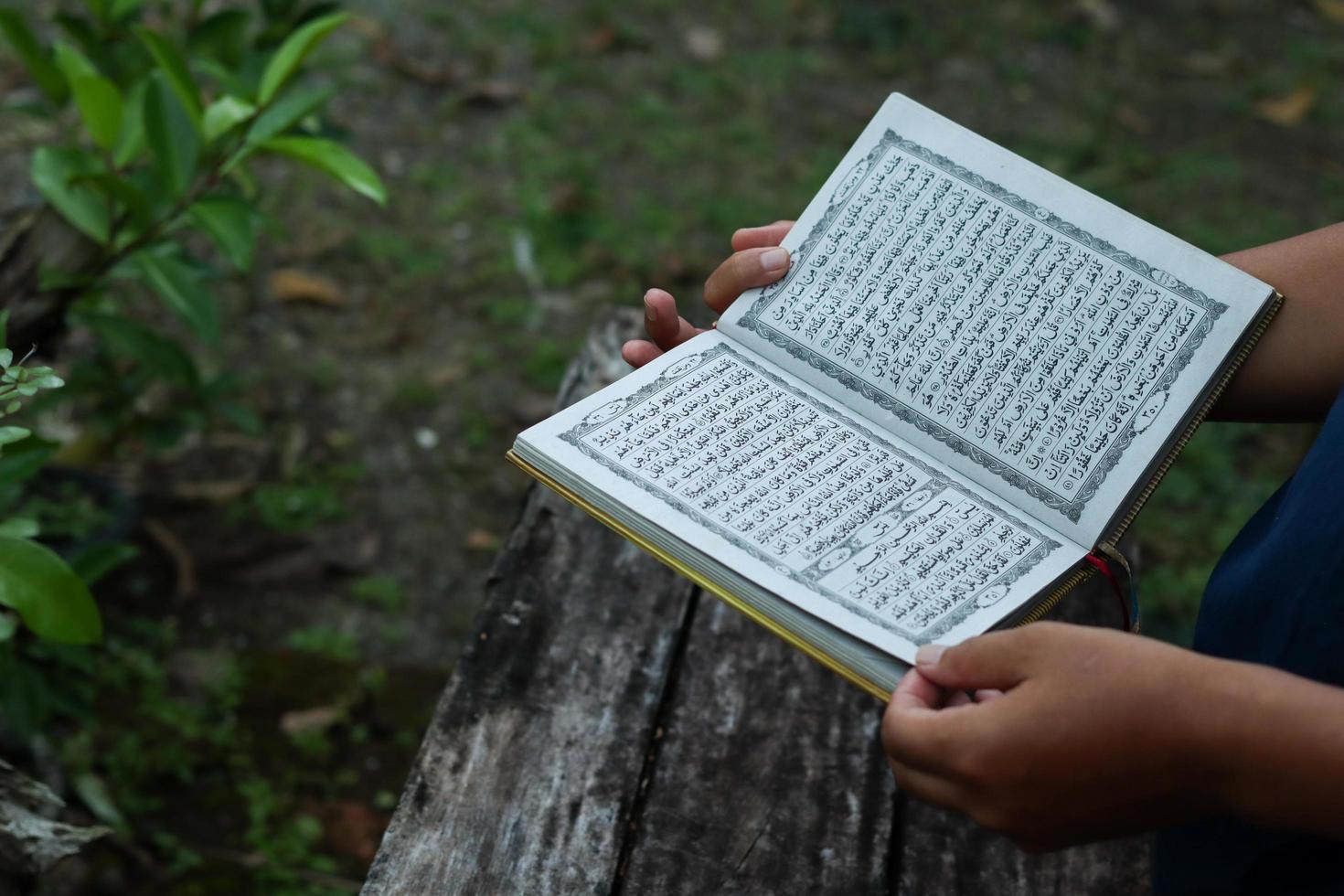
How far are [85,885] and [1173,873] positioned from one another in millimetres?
1436

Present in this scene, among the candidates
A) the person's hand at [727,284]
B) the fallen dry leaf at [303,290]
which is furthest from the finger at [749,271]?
the fallen dry leaf at [303,290]

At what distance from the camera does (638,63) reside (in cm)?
352

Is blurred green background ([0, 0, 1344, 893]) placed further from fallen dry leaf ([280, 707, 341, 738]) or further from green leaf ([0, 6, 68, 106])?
green leaf ([0, 6, 68, 106])

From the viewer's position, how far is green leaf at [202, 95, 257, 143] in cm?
164

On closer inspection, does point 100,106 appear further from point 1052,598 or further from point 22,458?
point 1052,598

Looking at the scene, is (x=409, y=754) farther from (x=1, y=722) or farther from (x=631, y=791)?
(x=631, y=791)

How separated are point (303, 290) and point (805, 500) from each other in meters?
1.92

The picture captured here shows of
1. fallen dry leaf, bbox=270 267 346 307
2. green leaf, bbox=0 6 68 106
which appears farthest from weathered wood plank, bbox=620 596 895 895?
fallen dry leaf, bbox=270 267 346 307

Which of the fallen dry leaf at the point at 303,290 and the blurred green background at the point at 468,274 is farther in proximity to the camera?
the fallen dry leaf at the point at 303,290

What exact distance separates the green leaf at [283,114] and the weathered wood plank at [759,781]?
0.88 meters

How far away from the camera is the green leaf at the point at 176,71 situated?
5.15ft

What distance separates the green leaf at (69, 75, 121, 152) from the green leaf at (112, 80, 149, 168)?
0.12ft

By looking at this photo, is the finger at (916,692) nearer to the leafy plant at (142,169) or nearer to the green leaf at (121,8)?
the leafy plant at (142,169)

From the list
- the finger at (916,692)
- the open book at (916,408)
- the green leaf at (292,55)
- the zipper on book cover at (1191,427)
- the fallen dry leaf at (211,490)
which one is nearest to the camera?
the finger at (916,692)
